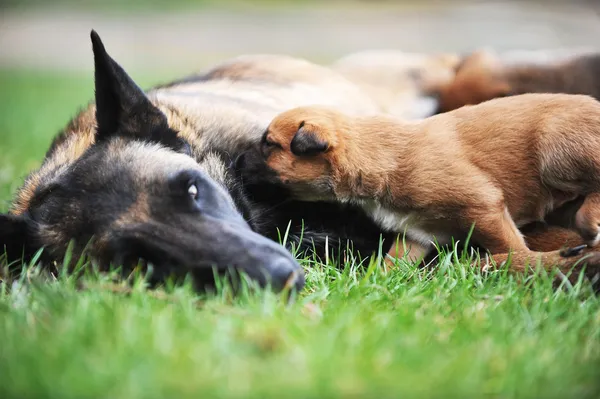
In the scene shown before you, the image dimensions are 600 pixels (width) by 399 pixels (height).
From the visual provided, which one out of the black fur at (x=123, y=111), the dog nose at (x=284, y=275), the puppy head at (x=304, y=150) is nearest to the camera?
the dog nose at (x=284, y=275)

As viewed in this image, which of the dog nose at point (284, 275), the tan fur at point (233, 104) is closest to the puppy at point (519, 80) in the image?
the tan fur at point (233, 104)

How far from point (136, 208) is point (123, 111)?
70 centimetres

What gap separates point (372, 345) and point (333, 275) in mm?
1102

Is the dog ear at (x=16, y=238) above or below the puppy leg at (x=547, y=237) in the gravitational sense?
above

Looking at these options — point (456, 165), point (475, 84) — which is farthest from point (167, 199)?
point (475, 84)

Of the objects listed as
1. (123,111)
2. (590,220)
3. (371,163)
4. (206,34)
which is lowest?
(206,34)

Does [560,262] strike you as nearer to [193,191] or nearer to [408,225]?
[408,225]

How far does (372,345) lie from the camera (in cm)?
213

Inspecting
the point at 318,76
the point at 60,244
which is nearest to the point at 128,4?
the point at 318,76

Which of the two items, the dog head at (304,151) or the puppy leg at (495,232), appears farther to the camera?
the dog head at (304,151)

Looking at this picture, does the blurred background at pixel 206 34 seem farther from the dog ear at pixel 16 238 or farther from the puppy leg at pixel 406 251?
the puppy leg at pixel 406 251

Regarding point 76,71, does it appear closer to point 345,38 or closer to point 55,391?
point 345,38

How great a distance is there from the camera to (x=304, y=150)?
11.0ft

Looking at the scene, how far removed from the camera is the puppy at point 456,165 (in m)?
3.26
